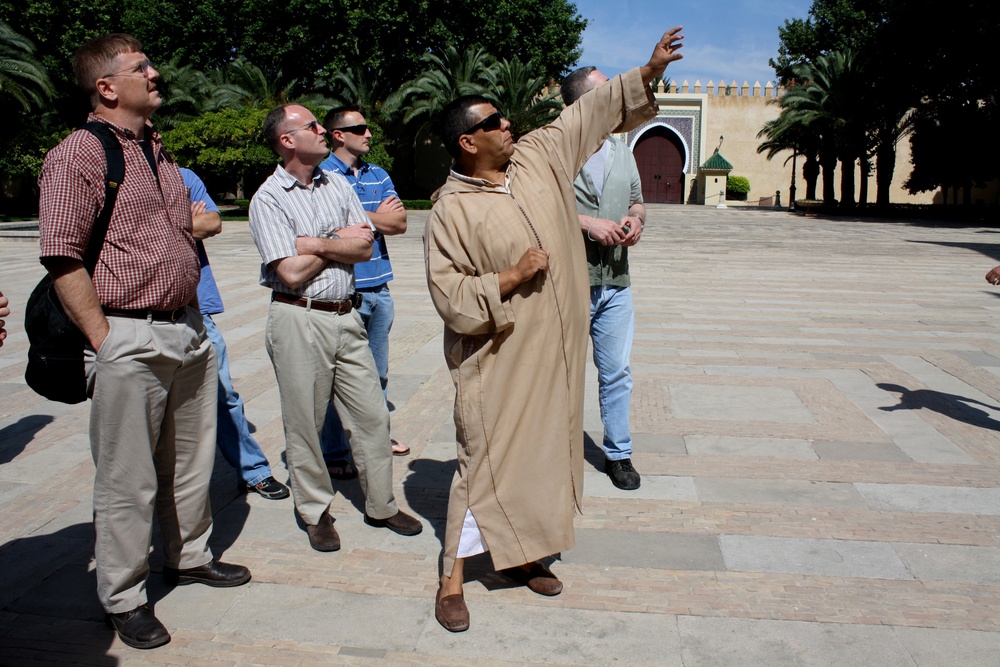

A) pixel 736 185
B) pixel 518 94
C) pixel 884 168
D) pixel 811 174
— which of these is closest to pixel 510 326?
pixel 518 94

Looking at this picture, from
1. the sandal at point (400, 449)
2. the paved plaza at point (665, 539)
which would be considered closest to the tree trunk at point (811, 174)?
the paved plaza at point (665, 539)

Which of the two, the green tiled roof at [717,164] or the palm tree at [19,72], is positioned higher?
the palm tree at [19,72]

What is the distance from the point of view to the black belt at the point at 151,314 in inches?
114

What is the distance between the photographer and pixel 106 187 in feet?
9.25

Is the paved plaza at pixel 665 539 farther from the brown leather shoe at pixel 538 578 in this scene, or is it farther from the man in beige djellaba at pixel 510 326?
the man in beige djellaba at pixel 510 326

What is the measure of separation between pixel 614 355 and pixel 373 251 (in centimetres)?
132

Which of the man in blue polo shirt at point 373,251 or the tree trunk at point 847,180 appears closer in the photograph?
the man in blue polo shirt at point 373,251

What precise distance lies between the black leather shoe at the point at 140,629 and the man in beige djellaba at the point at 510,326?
961mm

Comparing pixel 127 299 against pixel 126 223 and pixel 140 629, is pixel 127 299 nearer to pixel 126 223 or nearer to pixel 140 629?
pixel 126 223

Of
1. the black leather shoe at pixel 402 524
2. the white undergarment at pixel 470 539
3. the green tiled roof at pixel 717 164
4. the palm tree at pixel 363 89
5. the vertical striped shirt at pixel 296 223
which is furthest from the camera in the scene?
the green tiled roof at pixel 717 164

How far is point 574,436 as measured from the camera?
3188 millimetres

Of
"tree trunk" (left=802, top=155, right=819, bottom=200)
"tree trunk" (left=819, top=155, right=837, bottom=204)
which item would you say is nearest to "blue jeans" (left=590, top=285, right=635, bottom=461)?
"tree trunk" (left=819, top=155, right=837, bottom=204)

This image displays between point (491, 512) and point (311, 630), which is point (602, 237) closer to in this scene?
point (491, 512)

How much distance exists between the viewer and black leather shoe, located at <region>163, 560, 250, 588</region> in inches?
132
